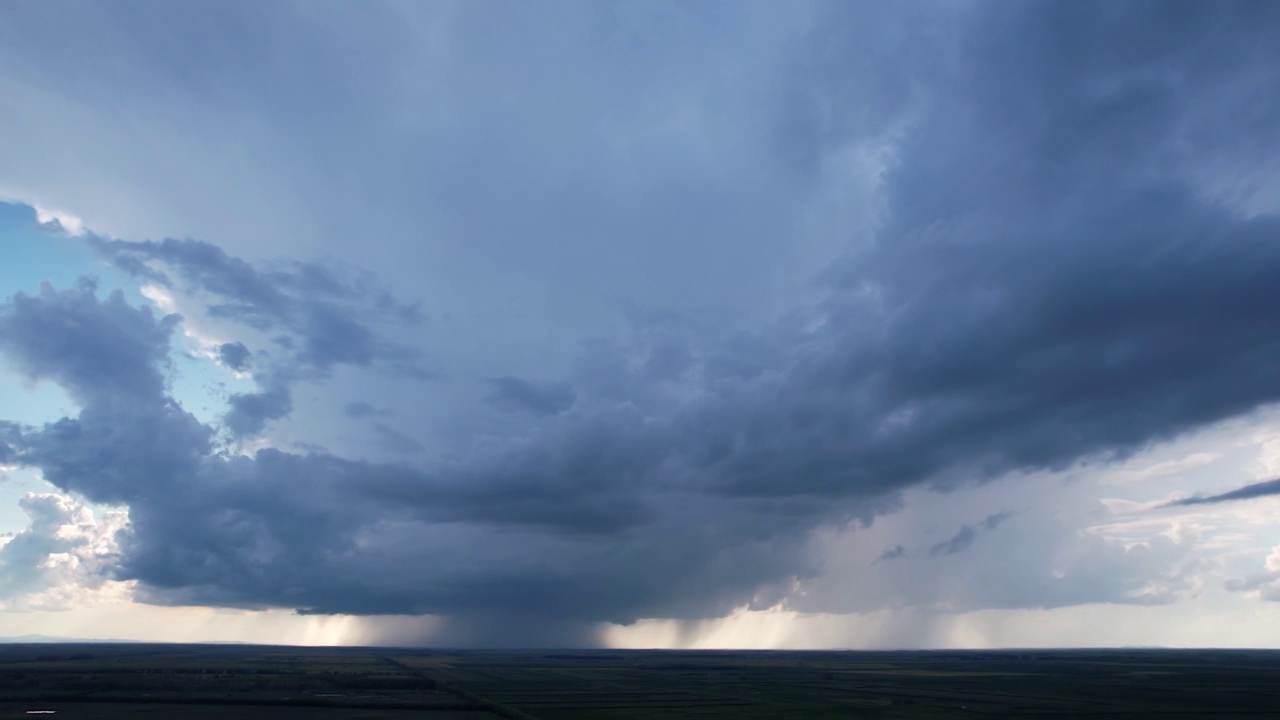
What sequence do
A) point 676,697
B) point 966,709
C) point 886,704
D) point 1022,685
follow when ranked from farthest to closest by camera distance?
point 1022,685 < point 676,697 < point 886,704 < point 966,709

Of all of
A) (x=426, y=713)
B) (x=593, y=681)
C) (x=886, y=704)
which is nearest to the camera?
(x=426, y=713)

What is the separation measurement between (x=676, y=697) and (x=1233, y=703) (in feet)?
264

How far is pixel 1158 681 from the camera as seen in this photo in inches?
6949

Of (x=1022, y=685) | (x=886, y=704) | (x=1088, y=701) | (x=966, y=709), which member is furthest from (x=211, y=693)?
(x=1022, y=685)

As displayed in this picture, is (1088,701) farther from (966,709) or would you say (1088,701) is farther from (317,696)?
(317,696)

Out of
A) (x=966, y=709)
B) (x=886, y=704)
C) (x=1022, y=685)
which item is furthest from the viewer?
(x=1022, y=685)

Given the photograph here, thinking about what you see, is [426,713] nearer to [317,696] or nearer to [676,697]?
[317,696]

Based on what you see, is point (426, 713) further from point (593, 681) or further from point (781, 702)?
point (593, 681)

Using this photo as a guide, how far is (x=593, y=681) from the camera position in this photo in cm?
17638

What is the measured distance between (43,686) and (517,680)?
8300cm

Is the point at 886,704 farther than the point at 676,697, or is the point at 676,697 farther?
the point at 676,697

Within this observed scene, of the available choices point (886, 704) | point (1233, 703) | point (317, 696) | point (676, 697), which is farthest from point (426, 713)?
point (1233, 703)

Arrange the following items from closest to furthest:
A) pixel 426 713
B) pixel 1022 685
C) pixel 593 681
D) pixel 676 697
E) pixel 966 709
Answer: pixel 426 713, pixel 966 709, pixel 676 697, pixel 1022 685, pixel 593 681

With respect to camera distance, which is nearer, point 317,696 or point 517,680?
point 317,696
